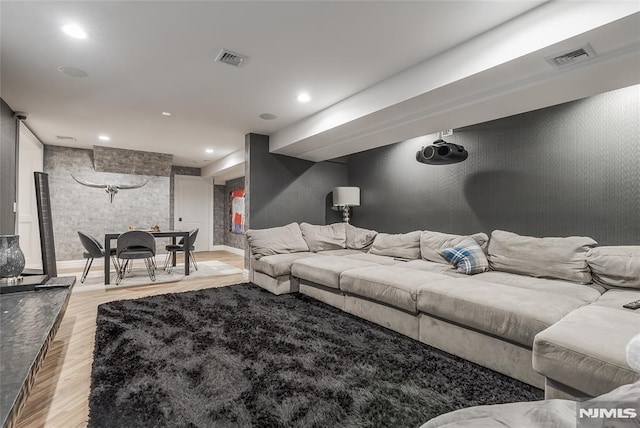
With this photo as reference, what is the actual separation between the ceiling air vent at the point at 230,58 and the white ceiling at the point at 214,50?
0.05 m

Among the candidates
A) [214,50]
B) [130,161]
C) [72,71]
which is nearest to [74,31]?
[72,71]

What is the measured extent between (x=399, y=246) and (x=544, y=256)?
1.65 meters

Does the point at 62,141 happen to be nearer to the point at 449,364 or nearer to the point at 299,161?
the point at 299,161

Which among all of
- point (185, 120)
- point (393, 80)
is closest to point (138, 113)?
point (185, 120)

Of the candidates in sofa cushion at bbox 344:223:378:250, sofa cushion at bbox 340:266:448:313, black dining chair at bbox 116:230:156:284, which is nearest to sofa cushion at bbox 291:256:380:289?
sofa cushion at bbox 340:266:448:313

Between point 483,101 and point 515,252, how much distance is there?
1.45 m

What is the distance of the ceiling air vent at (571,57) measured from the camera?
1.95 meters

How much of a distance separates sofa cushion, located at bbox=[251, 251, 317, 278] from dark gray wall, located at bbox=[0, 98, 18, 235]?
298 cm

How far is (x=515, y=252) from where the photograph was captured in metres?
2.83

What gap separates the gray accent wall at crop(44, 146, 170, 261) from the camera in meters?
6.09

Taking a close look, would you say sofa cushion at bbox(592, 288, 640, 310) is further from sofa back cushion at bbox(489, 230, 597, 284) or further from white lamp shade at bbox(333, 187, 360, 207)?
white lamp shade at bbox(333, 187, 360, 207)

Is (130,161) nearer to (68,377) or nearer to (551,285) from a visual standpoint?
(68,377)

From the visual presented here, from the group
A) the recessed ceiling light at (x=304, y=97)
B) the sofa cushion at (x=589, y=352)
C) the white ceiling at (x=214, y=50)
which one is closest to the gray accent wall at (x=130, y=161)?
the white ceiling at (x=214, y=50)

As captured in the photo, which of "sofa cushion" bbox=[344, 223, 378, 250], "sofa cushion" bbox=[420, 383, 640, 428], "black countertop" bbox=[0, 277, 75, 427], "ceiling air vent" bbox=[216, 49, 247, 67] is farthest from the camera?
"sofa cushion" bbox=[344, 223, 378, 250]
